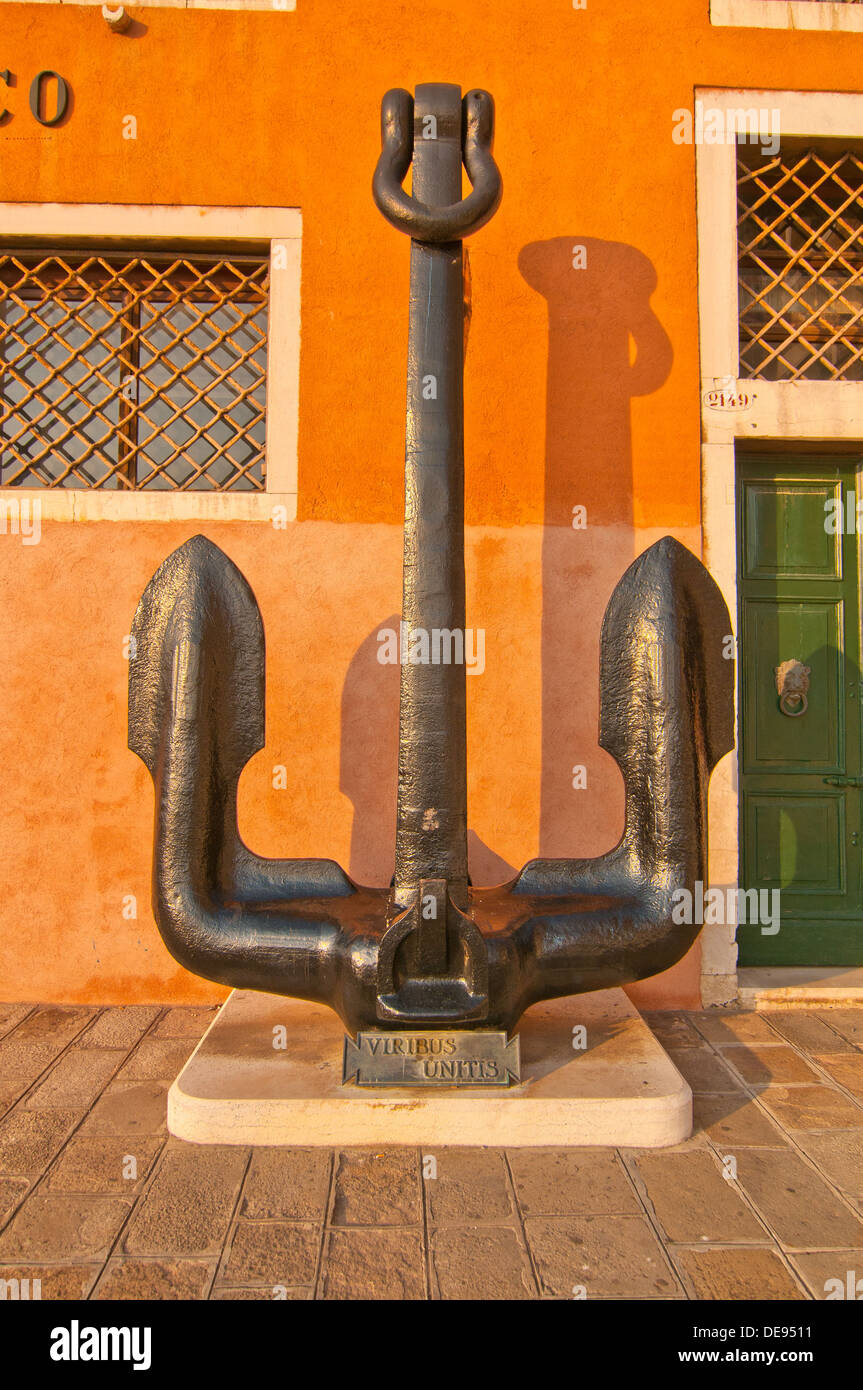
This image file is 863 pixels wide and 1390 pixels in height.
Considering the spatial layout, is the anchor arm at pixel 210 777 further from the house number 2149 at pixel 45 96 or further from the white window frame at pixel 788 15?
the white window frame at pixel 788 15

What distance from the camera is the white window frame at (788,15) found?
137 inches

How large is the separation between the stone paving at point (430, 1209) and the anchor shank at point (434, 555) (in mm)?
745

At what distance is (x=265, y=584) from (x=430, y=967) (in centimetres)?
184

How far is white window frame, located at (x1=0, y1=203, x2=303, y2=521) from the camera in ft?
11.2

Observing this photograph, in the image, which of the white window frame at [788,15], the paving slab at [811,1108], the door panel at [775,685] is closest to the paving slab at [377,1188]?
the paving slab at [811,1108]

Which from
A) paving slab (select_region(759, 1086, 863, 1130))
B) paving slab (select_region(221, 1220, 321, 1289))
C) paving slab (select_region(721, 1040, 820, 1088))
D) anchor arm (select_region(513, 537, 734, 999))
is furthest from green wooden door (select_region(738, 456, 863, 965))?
paving slab (select_region(221, 1220, 321, 1289))

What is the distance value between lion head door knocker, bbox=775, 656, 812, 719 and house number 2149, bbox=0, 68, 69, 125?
155 inches

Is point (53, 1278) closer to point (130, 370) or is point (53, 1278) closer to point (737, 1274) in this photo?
point (737, 1274)

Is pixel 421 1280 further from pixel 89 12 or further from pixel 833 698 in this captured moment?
pixel 89 12

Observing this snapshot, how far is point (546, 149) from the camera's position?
347cm

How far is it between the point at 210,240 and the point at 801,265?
2694 mm

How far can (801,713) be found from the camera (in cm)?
368

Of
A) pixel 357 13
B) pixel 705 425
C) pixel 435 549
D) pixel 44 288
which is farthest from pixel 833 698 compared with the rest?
pixel 44 288

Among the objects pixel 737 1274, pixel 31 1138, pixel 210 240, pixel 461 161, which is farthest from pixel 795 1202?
pixel 210 240
